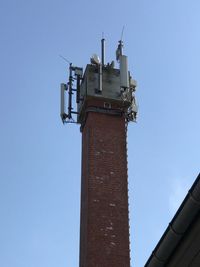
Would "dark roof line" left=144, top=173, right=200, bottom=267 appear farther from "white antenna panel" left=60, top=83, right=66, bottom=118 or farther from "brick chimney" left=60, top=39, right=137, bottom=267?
"white antenna panel" left=60, top=83, right=66, bottom=118

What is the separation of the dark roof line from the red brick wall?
5.36 meters

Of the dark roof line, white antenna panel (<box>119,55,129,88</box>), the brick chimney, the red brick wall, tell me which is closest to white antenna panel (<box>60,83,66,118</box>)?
the brick chimney

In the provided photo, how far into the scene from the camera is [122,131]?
16641 millimetres

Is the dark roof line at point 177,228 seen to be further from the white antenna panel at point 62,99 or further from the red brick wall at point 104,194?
the white antenna panel at point 62,99

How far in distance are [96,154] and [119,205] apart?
1.53m

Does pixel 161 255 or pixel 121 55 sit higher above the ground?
pixel 121 55

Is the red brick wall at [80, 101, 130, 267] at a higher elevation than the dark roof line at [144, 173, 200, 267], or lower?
higher

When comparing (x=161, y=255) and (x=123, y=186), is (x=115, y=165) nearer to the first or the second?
(x=123, y=186)

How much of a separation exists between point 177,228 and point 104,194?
23.0 ft

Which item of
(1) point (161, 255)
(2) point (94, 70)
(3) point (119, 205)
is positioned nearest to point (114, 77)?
(2) point (94, 70)

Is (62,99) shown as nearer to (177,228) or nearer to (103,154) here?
(103,154)

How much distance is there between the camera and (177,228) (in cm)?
831

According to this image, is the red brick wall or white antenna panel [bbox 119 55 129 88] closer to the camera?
the red brick wall

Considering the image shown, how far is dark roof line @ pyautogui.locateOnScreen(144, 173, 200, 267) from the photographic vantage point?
7.86 metres
